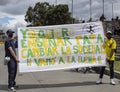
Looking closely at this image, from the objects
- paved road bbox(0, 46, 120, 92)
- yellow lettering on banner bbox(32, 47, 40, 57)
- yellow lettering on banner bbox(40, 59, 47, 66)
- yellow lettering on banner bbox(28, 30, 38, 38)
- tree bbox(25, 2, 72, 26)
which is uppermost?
tree bbox(25, 2, 72, 26)

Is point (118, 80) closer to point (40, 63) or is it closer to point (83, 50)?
point (83, 50)

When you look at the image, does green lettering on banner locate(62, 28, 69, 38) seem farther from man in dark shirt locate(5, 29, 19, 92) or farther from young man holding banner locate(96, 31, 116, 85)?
man in dark shirt locate(5, 29, 19, 92)

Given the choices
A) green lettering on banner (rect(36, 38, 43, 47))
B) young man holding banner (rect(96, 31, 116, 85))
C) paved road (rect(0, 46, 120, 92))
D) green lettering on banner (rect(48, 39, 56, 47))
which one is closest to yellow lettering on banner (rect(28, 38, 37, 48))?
green lettering on banner (rect(36, 38, 43, 47))

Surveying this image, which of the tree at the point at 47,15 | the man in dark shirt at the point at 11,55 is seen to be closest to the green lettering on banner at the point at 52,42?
the man in dark shirt at the point at 11,55

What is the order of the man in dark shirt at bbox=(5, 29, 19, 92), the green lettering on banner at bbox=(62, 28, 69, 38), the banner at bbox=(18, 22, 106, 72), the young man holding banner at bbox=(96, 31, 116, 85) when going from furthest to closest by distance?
the green lettering on banner at bbox=(62, 28, 69, 38) → the young man holding banner at bbox=(96, 31, 116, 85) → the banner at bbox=(18, 22, 106, 72) → the man in dark shirt at bbox=(5, 29, 19, 92)

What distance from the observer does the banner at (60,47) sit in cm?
1295

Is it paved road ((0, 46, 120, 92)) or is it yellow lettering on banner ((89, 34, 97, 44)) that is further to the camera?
yellow lettering on banner ((89, 34, 97, 44))

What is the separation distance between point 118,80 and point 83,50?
1778 mm

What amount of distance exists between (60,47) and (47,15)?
226ft

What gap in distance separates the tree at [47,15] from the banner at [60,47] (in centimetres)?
6461

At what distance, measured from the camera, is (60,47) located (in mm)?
13406

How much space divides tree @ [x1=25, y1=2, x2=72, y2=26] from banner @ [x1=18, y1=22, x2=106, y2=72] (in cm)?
6461

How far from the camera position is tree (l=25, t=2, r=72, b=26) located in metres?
79.9

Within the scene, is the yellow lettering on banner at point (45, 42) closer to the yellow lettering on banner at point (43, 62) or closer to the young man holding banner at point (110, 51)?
the yellow lettering on banner at point (43, 62)
